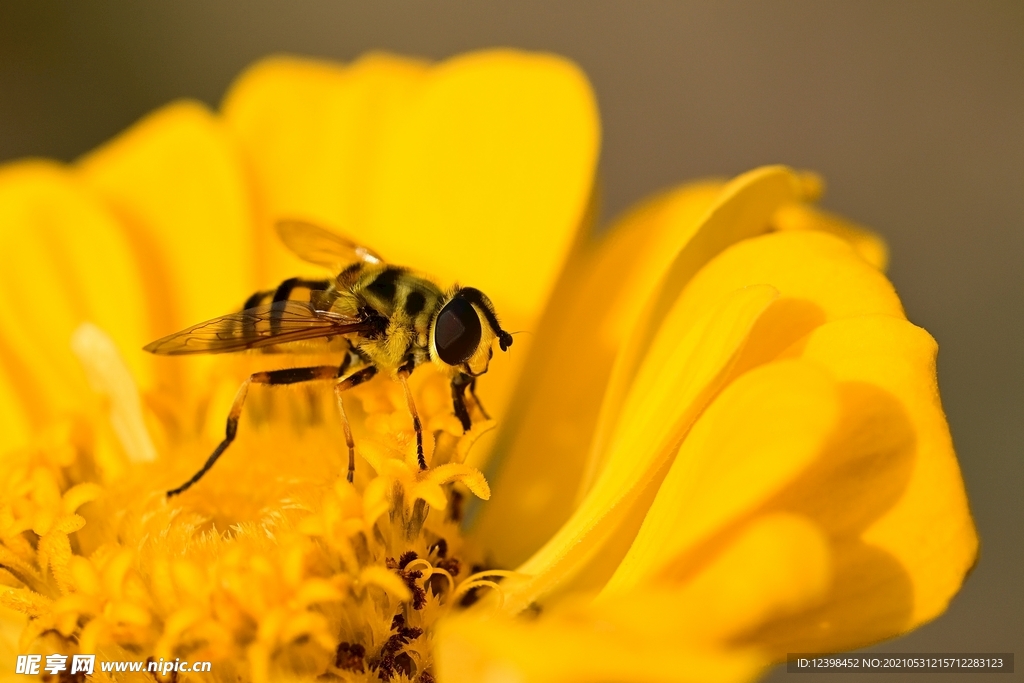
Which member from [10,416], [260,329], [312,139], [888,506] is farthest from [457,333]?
[10,416]

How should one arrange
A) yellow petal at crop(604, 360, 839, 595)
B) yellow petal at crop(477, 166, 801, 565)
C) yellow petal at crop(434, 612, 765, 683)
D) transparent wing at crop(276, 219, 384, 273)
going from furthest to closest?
transparent wing at crop(276, 219, 384, 273) < yellow petal at crop(477, 166, 801, 565) < yellow petal at crop(604, 360, 839, 595) < yellow petal at crop(434, 612, 765, 683)

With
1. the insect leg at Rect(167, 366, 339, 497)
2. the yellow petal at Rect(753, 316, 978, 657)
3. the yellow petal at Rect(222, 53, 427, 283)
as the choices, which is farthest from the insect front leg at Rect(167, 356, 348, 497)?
the yellow petal at Rect(753, 316, 978, 657)

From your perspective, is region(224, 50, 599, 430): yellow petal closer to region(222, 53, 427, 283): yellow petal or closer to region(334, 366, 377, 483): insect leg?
region(222, 53, 427, 283): yellow petal

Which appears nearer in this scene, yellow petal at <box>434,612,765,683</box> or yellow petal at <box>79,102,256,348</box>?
yellow petal at <box>434,612,765,683</box>

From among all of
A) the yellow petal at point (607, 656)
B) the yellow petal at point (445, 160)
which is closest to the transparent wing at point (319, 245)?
the yellow petal at point (445, 160)

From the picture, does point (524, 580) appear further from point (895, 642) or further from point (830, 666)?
point (895, 642)
